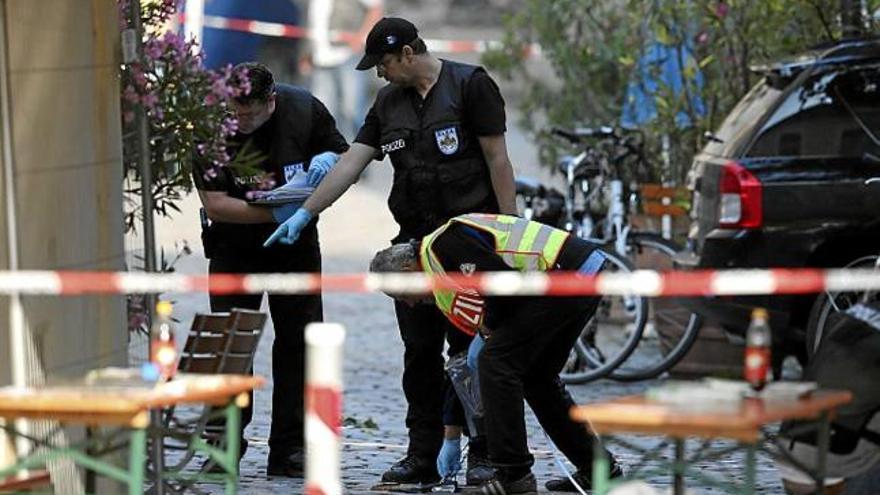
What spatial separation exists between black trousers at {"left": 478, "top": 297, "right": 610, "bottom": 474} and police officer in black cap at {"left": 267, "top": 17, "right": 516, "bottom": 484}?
47 cm

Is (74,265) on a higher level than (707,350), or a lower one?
higher

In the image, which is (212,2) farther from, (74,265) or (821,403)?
(821,403)

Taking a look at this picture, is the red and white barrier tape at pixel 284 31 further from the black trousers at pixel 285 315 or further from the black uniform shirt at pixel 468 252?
the black uniform shirt at pixel 468 252

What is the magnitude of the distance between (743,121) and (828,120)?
541 millimetres

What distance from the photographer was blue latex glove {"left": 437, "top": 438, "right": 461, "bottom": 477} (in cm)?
944

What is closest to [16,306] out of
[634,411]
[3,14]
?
[3,14]

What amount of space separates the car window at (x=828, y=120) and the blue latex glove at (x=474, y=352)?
3016 mm

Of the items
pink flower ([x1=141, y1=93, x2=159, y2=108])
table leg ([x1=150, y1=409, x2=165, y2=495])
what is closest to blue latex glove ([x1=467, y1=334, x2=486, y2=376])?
pink flower ([x1=141, y1=93, x2=159, y2=108])

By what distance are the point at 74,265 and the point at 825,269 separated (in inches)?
187

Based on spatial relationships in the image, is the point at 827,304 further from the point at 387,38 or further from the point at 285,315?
the point at 387,38

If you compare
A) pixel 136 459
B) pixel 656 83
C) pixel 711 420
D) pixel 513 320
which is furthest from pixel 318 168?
pixel 656 83

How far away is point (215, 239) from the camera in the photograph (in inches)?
391

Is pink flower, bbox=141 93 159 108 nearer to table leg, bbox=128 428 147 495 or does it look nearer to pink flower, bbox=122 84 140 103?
pink flower, bbox=122 84 140 103

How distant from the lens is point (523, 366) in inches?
338
